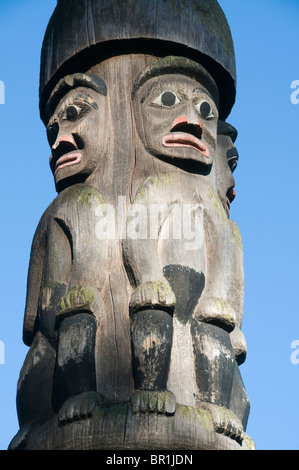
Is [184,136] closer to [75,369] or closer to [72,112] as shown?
[72,112]

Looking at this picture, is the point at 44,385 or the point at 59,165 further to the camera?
the point at 59,165

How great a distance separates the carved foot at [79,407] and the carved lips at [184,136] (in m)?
2.00

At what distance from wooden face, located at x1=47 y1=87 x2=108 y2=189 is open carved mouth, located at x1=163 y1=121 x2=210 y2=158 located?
19.0 inches

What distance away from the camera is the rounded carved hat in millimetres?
7188

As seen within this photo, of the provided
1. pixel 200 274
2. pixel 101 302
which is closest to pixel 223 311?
pixel 200 274

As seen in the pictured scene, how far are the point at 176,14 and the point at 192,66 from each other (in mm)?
439

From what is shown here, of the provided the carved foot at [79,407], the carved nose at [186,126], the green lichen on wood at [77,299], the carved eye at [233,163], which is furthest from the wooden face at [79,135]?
the carved foot at [79,407]

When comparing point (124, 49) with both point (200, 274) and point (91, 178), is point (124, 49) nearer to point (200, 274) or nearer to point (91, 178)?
point (91, 178)

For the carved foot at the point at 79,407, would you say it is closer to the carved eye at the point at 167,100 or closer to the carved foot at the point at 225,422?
the carved foot at the point at 225,422

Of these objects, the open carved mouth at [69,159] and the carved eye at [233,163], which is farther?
the carved eye at [233,163]

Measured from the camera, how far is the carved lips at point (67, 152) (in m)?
7.00

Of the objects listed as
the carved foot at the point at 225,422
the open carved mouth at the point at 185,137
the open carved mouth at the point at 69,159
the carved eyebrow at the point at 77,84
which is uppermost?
the carved eyebrow at the point at 77,84

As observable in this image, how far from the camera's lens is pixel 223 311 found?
633cm

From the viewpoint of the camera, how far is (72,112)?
7105mm
